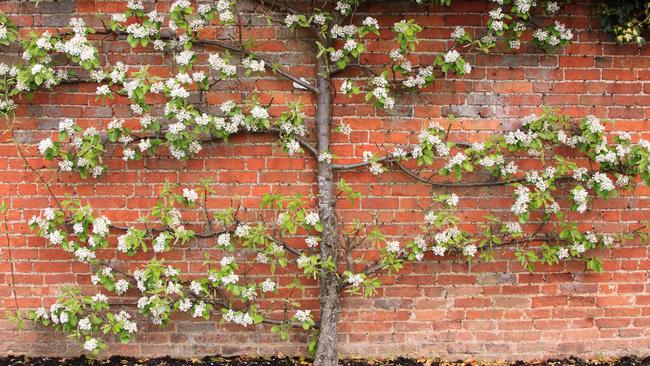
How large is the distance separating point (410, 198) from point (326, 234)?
541mm

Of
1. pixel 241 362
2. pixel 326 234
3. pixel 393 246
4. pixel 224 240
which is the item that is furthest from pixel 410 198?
pixel 241 362

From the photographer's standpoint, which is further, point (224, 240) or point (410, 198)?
point (410, 198)

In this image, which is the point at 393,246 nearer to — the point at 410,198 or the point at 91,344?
the point at 410,198

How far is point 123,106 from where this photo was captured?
3215mm

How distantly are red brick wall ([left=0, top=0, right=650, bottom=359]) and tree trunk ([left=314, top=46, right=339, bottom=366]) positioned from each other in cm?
10

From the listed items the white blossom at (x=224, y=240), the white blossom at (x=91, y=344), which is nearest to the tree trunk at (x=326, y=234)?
the white blossom at (x=224, y=240)

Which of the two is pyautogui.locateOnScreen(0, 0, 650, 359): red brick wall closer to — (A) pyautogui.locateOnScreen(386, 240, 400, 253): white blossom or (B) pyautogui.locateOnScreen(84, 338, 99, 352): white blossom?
(A) pyautogui.locateOnScreen(386, 240, 400, 253): white blossom

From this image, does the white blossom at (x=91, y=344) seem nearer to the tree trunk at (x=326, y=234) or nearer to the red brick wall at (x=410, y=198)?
the red brick wall at (x=410, y=198)

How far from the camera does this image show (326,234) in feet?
10.5

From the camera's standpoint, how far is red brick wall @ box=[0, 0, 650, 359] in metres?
3.19

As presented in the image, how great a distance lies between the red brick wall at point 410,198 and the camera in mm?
3193

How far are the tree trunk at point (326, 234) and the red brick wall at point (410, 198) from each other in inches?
3.8

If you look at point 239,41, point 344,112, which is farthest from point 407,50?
point 239,41

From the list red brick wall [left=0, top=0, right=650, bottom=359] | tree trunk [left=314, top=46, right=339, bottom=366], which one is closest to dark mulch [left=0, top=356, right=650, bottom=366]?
red brick wall [left=0, top=0, right=650, bottom=359]
